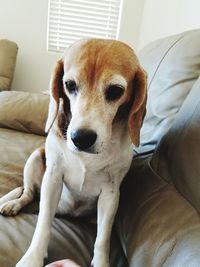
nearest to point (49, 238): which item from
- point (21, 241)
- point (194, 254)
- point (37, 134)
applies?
point (21, 241)

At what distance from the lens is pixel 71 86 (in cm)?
79

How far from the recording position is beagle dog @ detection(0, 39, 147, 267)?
2.43ft

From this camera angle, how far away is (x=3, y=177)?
44.9 inches

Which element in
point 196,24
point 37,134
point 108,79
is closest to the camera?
point 108,79

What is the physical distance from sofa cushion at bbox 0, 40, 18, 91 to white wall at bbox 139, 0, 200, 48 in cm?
105

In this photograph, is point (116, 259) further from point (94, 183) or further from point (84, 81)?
point (84, 81)

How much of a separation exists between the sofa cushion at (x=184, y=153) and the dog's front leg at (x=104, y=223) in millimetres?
→ 152

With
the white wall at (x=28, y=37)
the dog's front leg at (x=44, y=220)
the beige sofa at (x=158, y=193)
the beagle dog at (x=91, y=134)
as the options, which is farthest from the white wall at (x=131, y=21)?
the dog's front leg at (x=44, y=220)

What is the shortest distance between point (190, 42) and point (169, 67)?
11 cm

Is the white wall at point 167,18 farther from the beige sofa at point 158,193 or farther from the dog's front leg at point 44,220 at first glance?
the dog's front leg at point 44,220

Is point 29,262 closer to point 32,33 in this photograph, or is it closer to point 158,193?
point 158,193

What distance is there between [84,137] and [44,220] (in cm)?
27

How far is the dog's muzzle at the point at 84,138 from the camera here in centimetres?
70

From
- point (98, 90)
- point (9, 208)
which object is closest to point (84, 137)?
point (98, 90)
